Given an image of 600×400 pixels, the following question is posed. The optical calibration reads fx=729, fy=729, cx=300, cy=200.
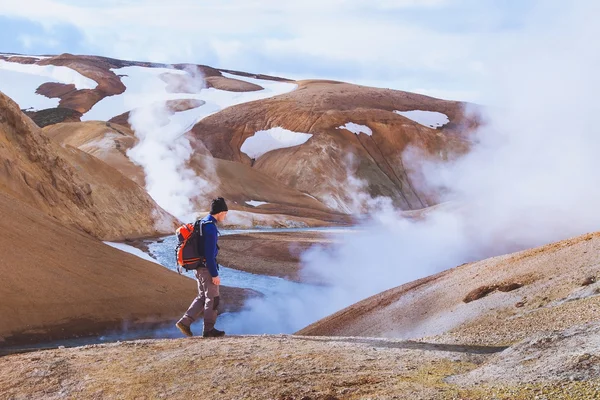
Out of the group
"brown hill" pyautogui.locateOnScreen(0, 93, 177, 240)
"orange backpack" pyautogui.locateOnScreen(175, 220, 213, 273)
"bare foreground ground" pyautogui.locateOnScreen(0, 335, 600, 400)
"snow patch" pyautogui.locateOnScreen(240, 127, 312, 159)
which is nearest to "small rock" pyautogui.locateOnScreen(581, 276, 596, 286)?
"bare foreground ground" pyautogui.locateOnScreen(0, 335, 600, 400)

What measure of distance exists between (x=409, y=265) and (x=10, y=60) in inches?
3875

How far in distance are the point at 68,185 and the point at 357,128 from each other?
5310cm

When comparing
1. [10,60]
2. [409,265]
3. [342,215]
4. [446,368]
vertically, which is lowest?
[446,368]

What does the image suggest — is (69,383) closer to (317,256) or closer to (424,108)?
(317,256)

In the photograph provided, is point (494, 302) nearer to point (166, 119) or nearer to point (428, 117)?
point (166, 119)

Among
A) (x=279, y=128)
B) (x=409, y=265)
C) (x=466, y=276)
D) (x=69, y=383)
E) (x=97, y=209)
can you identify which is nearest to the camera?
(x=69, y=383)

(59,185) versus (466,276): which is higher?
(59,185)

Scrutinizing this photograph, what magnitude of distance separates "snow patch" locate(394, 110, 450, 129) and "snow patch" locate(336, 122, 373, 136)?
23.4 ft

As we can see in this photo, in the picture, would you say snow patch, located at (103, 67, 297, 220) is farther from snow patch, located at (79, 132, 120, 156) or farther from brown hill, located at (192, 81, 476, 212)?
brown hill, located at (192, 81, 476, 212)

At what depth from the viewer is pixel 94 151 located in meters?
53.6

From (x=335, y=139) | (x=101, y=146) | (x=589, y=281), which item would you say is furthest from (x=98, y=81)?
(x=589, y=281)

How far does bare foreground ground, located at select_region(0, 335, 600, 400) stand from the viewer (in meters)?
5.31

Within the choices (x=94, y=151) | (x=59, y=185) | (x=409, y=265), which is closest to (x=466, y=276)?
(x=409, y=265)

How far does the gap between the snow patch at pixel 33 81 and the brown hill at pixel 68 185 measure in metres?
55.7
